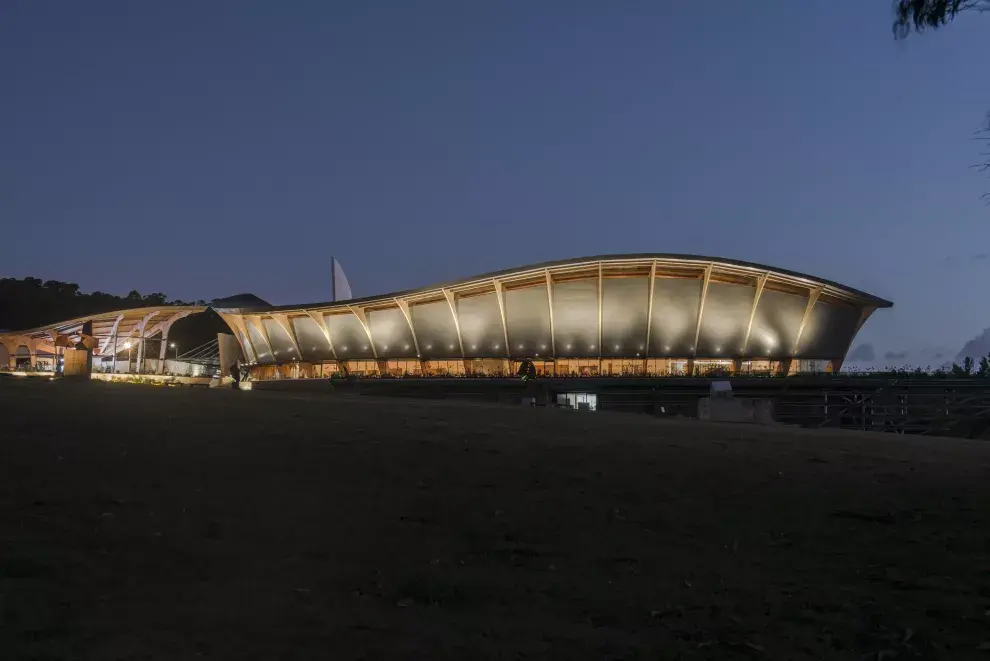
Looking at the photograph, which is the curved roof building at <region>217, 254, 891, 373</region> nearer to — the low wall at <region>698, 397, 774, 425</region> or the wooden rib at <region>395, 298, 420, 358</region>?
the wooden rib at <region>395, 298, 420, 358</region>

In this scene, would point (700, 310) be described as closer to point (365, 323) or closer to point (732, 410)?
point (365, 323)

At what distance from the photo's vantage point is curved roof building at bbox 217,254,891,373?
8038 centimetres

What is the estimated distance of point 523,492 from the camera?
904cm

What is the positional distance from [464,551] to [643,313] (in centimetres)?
7642

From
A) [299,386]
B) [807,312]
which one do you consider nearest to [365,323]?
[299,386]

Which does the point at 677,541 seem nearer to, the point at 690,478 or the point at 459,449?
the point at 690,478

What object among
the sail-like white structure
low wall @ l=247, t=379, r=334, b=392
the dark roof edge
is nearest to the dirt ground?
low wall @ l=247, t=379, r=334, b=392

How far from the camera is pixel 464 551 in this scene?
688cm

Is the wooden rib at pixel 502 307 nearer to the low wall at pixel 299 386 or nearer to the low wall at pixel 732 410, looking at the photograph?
the low wall at pixel 299 386

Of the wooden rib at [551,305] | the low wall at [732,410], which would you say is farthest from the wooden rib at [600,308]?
the low wall at [732,410]

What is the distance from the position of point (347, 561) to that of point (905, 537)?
607cm

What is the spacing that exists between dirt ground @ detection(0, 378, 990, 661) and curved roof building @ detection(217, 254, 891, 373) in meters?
69.5

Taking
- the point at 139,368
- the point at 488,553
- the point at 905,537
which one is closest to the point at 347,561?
the point at 488,553

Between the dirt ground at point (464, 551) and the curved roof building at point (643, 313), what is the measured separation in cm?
6951
